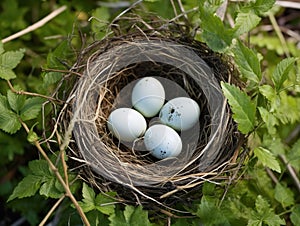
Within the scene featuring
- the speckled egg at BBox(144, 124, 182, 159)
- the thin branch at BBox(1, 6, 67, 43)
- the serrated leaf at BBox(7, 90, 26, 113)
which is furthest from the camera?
the thin branch at BBox(1, 6, 67, 43)

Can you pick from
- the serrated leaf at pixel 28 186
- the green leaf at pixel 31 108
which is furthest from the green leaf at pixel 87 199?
the green leaf at pixel 31 108

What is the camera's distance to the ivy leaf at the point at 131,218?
1564 millimetres

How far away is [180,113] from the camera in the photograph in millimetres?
1845

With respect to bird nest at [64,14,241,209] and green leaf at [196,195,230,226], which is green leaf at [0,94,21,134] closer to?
bird nest at [64,14,241,209]

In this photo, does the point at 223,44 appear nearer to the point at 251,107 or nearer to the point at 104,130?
the point at 251,107

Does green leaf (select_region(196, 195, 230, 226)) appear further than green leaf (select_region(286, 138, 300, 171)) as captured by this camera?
No

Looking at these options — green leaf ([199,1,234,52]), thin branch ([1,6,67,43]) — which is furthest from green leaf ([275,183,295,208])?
thin branch ([1,6,67,43])

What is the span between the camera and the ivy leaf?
1.56m

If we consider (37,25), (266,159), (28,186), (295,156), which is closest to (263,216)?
(266,159)

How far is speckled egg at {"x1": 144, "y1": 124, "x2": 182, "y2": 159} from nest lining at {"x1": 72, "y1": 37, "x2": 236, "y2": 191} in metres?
0.03

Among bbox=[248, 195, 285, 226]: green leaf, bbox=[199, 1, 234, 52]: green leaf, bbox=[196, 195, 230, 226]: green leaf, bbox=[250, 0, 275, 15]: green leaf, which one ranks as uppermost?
bbox=[250, 0, 275, 15]: green leaf

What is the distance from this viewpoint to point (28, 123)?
2018 mm

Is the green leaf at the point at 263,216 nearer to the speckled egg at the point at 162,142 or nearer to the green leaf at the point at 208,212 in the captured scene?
the green leaf at the point at 208,212

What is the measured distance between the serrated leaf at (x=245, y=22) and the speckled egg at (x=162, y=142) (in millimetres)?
368
